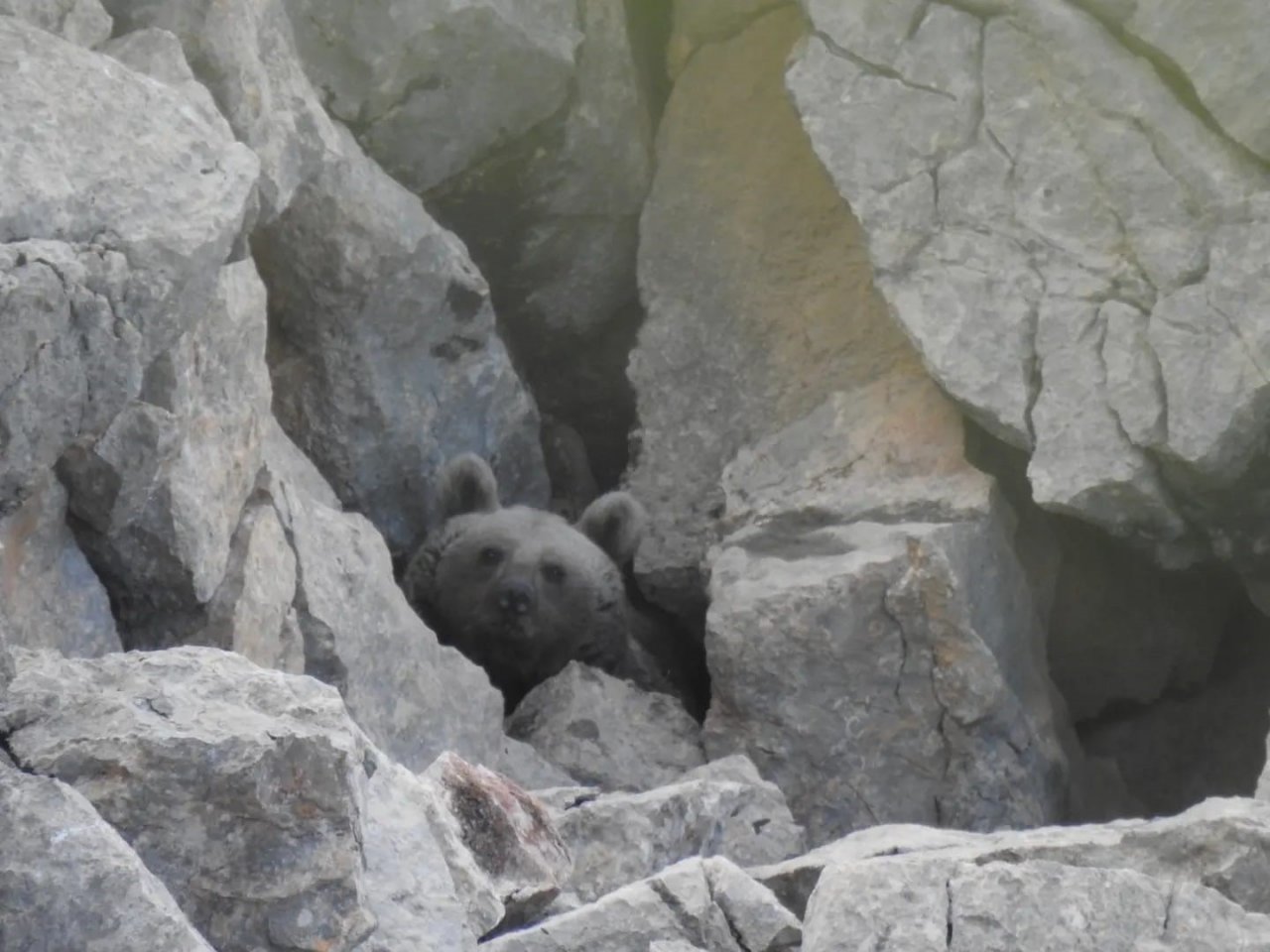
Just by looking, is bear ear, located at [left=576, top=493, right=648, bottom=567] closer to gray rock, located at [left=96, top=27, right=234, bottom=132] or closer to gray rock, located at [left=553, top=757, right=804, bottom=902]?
gray rock, located at [left=553, top=757, right=804, bottom=902]

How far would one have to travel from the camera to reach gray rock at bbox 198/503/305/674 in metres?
4.00

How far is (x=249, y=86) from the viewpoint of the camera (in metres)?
4.64

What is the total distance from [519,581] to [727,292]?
1.08 m

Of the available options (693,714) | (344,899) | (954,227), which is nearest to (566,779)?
(693,714)

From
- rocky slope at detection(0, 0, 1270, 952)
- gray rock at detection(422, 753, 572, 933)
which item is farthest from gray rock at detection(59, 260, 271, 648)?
gray rock at detection(422, 753, 572, 933)

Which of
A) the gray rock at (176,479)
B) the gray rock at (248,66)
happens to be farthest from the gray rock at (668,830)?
the gray rock at (248,66)

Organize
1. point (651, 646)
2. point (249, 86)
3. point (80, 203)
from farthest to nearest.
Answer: point (651, 646), point (249, 86), point (80, 203)

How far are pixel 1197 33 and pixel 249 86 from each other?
7.32 feet

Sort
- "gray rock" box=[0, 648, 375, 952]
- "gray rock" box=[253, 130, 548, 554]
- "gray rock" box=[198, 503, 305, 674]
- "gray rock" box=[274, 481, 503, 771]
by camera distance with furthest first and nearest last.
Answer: "gray rock" box=[253, 130, 548, 554] < "gray rock" box=[274, 481, 503, 771] < "gray rock" box=[198, 503, 305, 674] < "gray rock" box=[0, 648, 375, 952]

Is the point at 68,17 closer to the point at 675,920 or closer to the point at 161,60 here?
the point at 161,60

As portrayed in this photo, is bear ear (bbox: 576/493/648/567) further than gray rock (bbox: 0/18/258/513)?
Yes

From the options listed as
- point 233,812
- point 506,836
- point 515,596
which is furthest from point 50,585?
point 515,596

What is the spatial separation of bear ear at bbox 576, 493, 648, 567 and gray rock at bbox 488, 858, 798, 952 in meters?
3.39

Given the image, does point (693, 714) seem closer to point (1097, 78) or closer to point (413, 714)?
point (413, 714)
